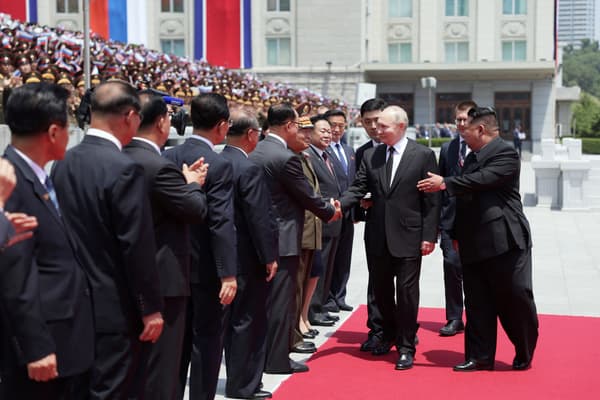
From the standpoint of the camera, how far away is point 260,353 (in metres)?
5.47

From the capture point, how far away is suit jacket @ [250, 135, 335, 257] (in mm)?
5820

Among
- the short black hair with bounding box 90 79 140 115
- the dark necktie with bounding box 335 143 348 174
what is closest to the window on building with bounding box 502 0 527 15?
the dark necktie with bounding box 335 143 348 174

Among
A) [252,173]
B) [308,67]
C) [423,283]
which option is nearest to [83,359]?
[252,173]

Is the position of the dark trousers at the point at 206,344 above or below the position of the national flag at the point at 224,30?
below

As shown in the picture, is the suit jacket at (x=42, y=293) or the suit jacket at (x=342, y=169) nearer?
the suit jacket at (x=42, y=293)

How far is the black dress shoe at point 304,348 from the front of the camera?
6629mm

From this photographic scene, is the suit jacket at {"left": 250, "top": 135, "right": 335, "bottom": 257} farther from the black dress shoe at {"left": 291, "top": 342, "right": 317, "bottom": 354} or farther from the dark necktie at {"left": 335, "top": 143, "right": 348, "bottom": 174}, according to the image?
the dark necktie at {"left": 335, "top": 143, "right": 348, "bottom": 174}

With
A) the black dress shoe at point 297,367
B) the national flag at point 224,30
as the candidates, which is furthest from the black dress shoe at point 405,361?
the national flag at point 224,30

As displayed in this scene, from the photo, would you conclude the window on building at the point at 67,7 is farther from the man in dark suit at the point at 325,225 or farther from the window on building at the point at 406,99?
the man in dark suit at the point at 325,225

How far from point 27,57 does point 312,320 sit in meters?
10.7

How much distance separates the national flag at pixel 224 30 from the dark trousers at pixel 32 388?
108 ft

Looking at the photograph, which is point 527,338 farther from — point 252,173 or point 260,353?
point 252,173

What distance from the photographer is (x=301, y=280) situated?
6.61 m

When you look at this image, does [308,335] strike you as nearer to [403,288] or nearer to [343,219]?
[403,288]
